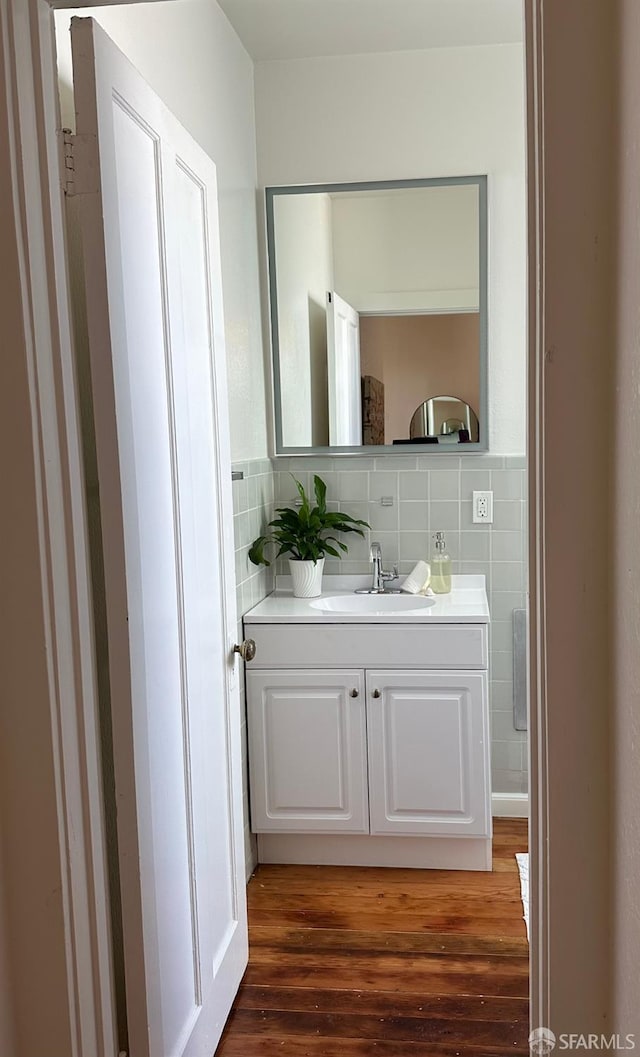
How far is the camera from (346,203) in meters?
3.26

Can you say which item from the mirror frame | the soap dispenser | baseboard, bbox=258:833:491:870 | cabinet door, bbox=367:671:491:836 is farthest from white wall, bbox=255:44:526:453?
baseboard, bbox=258:833:491:870

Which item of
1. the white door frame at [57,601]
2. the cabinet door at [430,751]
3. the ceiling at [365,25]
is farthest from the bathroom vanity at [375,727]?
the ceiling at [365,25]

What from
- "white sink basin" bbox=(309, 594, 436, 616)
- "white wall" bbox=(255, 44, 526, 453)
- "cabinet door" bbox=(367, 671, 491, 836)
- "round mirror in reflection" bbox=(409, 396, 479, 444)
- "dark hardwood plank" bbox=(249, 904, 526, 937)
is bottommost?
"dark hardwood plank" bbox=(249, 904, 526, 937)

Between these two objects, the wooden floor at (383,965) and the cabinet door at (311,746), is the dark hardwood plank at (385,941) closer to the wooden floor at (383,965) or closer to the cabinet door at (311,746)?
the wooden floor at (383,965)

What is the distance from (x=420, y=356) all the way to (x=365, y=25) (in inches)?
42.7

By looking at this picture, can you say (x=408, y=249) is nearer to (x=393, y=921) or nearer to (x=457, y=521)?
(x=457, y=521)

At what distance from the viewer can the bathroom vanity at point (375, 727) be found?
2.88 metres

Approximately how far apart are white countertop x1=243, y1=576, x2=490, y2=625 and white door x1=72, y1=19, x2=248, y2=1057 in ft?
2.13

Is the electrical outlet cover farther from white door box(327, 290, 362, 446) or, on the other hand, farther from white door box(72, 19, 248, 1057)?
white door box(72, 19, 248, 1057)

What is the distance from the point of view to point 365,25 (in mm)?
2943

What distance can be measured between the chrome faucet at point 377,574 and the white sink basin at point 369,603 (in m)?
0.06

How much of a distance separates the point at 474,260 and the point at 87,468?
6.84 ft

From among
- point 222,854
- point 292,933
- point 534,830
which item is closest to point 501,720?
point 292,933

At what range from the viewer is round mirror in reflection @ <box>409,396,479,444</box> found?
3279mm
